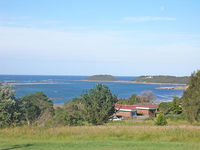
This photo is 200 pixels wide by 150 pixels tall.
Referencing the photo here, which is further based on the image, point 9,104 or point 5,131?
point 9,104

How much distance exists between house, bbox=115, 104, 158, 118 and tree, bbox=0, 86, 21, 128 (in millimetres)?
43959

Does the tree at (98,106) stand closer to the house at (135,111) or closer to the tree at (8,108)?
the tree at (8,108)

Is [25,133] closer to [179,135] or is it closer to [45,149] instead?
[45,149]

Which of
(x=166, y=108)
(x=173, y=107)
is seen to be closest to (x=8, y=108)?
(x=173, y=107)

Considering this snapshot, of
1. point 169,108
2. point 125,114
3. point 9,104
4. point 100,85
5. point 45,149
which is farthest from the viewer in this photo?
point 125,114

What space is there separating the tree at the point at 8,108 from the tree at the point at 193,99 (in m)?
11.5

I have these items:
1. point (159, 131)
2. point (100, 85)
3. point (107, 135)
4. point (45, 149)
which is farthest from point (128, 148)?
point (100, 85)

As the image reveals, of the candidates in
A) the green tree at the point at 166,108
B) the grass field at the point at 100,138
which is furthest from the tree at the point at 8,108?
the green tree at the point at 166,108

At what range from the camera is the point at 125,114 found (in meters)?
65.2

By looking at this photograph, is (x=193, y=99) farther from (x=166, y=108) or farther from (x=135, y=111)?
(x=135, y=111)

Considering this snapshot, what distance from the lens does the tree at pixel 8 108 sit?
64.7 ft

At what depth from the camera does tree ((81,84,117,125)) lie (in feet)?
81.3

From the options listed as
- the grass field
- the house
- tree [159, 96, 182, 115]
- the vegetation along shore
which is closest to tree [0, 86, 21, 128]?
the vegetation along shore

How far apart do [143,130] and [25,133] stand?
551 cm
